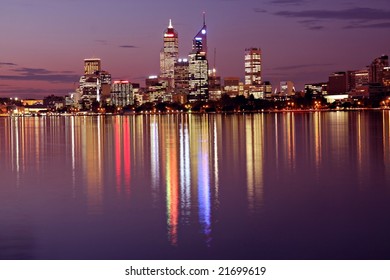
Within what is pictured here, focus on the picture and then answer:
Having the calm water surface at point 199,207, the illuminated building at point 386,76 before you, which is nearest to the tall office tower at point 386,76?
→ the illuminated building at point 386,76

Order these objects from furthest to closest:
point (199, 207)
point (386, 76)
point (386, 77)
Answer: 1. point (386, 76)
2. point (386, 77)
3. point (199, 207)

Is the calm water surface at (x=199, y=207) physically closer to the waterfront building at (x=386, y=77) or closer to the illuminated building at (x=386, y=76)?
the waterfront building at (x=386, y=77)

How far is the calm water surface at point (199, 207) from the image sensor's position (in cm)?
1031

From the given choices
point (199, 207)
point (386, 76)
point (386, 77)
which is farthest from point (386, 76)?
point (199, 207)

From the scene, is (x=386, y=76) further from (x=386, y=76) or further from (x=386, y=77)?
(x=386, y=77)

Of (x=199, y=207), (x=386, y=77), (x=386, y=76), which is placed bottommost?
(x=199, y=207)

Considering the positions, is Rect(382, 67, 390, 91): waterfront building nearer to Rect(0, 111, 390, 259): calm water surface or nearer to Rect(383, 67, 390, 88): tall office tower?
Rect(383, 67, 390, 88): tall office tower

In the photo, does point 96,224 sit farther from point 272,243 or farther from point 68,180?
point 68,180

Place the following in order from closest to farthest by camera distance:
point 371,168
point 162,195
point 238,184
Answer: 1. point 162,195
2. point 238,184
3. point 371,168

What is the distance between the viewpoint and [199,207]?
13.6 m

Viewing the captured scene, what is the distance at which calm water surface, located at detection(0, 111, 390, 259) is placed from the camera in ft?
33.8

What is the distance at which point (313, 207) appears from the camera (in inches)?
535

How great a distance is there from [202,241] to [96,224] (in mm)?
2418
